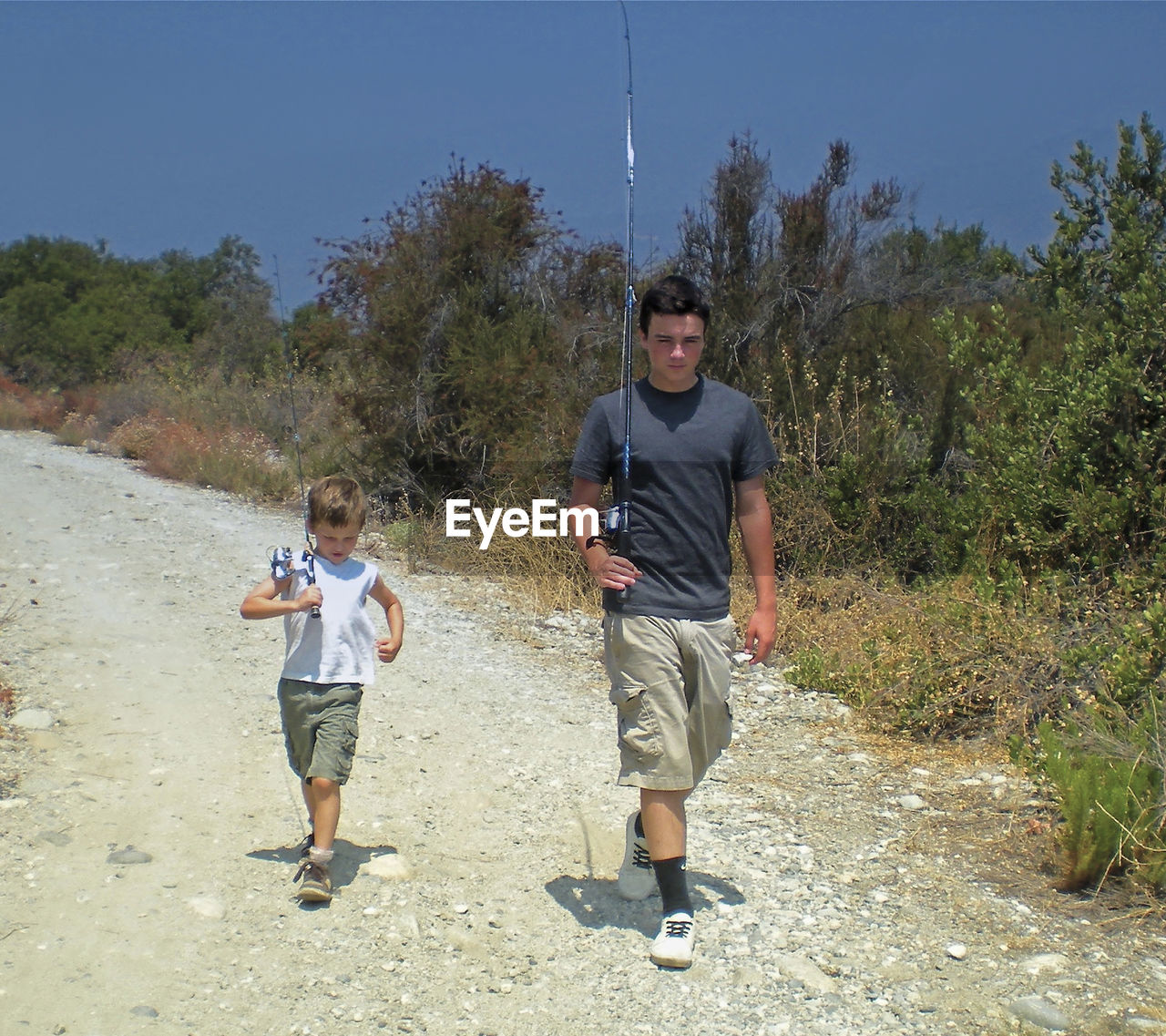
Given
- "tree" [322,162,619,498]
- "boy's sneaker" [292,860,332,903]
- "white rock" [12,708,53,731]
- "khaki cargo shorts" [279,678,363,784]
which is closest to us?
"boy's sneaker" [292,860,332,903]

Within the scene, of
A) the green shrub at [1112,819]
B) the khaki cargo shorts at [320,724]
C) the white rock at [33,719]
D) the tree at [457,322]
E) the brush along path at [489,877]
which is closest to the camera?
the brush along path at [489,877]

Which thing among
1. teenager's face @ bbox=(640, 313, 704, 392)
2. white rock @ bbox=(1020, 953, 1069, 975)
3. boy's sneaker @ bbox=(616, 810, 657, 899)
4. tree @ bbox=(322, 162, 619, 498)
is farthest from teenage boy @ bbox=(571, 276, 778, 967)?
tree @ bbox=(322, 162, 619, 498)

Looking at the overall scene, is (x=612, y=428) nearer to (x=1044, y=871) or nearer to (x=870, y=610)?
(x=1044, y=871)

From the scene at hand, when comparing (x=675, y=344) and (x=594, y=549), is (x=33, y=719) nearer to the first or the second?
(x=594, y=549)

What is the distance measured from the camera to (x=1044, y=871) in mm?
4230

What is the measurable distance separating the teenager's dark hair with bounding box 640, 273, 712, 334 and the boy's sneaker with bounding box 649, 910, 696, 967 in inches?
68.8

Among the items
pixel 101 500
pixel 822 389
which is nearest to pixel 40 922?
pixel 822 389

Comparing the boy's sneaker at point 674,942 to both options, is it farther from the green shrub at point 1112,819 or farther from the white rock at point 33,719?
the white rock at point 33,719

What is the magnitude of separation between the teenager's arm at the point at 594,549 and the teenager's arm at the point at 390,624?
26.4 inches

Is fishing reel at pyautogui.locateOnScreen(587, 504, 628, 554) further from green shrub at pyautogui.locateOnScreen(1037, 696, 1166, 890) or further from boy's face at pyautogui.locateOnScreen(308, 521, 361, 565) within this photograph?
green shrub at pyautogui.locateOnScreen(1037, 696, 1166, 890)

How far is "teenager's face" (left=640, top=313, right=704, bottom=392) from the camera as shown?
355 cm

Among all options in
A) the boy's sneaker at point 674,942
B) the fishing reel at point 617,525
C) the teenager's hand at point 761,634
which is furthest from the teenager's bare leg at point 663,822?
the fishing reel at point 617,525

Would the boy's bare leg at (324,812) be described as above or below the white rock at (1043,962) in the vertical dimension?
above

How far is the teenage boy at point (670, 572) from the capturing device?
354cm
